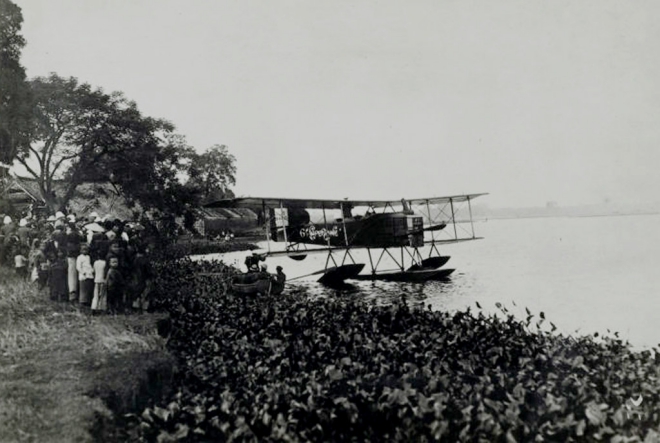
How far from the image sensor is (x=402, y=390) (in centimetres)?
450

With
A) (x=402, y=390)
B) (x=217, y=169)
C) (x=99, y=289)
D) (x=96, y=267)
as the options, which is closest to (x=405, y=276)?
(x=99, y=289)

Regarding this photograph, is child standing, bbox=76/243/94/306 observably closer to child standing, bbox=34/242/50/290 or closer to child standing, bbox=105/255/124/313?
child standing, bbox=105/255/124/313

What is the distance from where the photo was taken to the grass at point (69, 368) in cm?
545

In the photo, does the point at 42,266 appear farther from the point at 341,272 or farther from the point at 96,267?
the point at 341,272

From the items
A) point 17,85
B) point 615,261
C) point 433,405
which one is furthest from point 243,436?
point 615,261

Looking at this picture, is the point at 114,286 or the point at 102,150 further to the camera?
the point at 102,150

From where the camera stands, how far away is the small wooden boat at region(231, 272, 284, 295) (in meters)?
13.1

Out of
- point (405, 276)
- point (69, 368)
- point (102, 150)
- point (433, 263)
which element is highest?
point (102, 150)

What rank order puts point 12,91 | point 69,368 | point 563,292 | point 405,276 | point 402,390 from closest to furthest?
1. point 402,390
2. point 69,368
3. point 12,91
4. point 405,276
5. point 563,292

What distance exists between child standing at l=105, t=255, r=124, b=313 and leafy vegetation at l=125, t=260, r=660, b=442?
3999 millimetres

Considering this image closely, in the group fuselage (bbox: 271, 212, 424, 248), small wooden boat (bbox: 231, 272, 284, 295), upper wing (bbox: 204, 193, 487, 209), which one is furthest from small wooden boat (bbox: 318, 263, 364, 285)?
small wooden boat (bbox: 231, 272, 284, 295)

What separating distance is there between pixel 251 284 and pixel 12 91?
13.8 metres

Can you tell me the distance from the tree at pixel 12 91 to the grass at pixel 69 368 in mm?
10981

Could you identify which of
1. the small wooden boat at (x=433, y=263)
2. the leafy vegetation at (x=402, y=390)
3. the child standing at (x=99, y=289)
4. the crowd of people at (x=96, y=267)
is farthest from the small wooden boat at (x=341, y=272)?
the leafy vegetation at (x=402, y=390)
